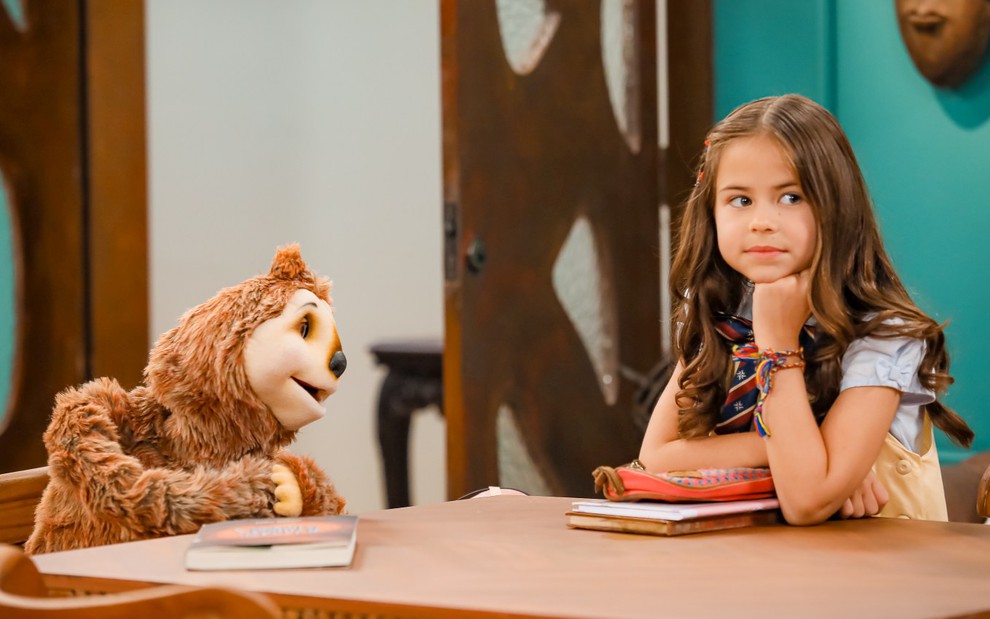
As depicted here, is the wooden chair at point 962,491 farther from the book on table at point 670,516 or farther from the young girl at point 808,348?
the book on table at point 670,516

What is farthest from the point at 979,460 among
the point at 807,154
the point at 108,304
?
the point at 108,304

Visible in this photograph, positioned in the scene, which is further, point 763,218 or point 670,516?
point 763,218

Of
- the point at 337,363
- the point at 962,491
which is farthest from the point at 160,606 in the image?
the point at 962,491

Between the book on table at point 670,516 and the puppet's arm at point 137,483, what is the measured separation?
345mm

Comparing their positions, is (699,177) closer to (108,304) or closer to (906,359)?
(906,359)

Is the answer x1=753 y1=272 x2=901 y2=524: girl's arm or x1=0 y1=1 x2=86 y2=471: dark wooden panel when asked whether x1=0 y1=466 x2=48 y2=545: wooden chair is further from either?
x1=0 y1=1 x2=86 y2=471: dark wooden panel

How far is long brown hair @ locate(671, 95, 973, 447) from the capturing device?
1.34 meters

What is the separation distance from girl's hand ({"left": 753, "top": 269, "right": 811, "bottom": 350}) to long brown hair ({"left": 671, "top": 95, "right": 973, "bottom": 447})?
0.05ft

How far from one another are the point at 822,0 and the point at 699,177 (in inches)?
62.4

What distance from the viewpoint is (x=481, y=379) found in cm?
251

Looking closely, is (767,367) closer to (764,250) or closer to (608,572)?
(764,250)

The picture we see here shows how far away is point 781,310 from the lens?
4.36 feet

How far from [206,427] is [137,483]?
0.12 metres

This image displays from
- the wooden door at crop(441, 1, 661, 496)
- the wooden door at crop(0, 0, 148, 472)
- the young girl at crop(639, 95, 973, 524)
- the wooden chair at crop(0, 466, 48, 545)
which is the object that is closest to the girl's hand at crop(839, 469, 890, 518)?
the young girl at crop(639, 95, 973, 524)
